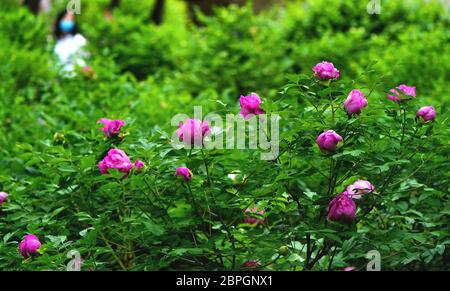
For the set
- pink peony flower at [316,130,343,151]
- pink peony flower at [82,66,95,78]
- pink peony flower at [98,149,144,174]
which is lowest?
pink peony flower at [98,149,144,174]

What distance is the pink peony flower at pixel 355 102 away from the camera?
86.7 inches

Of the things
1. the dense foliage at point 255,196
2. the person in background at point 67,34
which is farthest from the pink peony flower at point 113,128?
the person in background at point 67,34

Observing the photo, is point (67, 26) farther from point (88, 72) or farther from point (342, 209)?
point (342, 209)

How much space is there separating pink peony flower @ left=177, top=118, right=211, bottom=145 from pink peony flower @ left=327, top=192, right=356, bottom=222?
0.44m

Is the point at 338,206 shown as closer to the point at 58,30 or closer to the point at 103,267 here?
the point at 103,267

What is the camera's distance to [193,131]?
216 centimetres

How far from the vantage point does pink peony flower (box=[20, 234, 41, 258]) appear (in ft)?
7.38

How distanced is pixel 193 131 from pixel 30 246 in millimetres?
634

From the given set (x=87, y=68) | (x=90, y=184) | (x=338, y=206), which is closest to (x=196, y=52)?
(x=87, y=68)

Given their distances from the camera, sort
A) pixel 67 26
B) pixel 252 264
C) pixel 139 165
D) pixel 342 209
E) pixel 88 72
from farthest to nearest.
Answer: pixel 67 26
pixel 88 72
pixel 252 264
pixel 139 165
pixel 342 209

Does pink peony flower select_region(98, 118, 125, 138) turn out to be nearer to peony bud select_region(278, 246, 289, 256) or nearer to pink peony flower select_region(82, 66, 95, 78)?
peony bud select_region(278, 246, 289, 256)

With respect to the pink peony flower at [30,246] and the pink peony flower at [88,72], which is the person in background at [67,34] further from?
the pink peony flower at [30,246]

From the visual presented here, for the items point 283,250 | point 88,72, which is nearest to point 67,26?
point 88,72

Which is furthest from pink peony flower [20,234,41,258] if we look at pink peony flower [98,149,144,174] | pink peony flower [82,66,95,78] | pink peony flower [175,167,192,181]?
pink peony flower [82,66,95,78]
